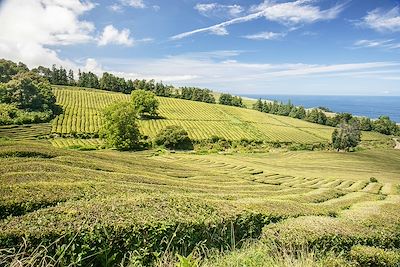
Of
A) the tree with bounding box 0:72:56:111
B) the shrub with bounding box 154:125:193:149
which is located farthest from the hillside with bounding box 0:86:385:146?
the tree with bounding box 0:72:56:111

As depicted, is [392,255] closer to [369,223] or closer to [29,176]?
[369,223]

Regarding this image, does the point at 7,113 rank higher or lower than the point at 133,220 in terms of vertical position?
lower

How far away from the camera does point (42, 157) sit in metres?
17.8

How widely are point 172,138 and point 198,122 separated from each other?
33637mm

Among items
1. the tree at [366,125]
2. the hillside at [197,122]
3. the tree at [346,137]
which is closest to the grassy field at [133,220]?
the hillside at [197,122]

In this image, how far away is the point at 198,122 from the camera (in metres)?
136

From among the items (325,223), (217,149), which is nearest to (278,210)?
(325,223)

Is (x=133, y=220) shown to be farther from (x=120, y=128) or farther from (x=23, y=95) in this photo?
(x=23, y=95)

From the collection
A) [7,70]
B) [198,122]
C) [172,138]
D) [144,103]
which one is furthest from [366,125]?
[7,70]

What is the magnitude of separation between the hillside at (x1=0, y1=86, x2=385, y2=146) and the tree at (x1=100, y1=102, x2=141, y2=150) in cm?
1351

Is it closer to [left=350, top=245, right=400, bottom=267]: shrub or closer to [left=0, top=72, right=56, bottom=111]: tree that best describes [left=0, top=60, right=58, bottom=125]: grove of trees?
[left=0, top=72, right=56, bottom=111]: tree

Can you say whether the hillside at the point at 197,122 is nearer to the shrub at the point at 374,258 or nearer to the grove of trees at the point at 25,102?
the grove of trees at the point at 25,102

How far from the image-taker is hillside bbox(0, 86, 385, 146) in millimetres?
112438

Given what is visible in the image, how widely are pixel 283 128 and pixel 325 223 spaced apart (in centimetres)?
14071
